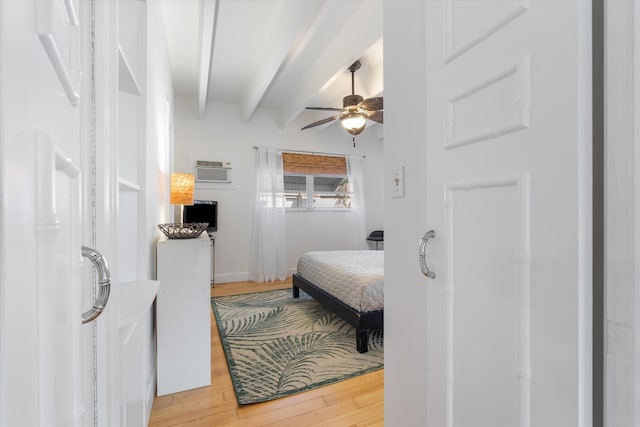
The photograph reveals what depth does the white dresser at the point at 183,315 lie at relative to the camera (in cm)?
182

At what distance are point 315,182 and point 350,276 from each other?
2984 millimetres

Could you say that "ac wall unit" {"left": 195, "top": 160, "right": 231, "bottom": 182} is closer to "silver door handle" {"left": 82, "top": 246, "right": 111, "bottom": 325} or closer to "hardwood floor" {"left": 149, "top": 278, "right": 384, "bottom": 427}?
"hardwood floor" {"left": 149, "top": 278, "right": 384, "bottom": 427}

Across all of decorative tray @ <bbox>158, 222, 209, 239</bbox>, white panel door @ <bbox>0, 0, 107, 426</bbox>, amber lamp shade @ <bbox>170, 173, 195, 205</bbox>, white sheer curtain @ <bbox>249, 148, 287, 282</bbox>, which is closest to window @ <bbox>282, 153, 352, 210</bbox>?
white sheer curtain @ <bbox>249, 148, 287, 282</bbox>

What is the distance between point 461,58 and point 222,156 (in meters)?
4.32

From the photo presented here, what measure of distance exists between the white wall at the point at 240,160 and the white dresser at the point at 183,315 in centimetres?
276

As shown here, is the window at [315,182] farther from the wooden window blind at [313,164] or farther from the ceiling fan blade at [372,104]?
the ceiling fan blade at [372,104]

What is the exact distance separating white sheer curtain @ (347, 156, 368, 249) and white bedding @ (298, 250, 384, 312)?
62.2 inches

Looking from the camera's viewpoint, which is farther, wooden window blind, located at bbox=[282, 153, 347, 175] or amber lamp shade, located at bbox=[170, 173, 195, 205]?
wooden window blind, located at bbox=[282, 153, 347, 175]

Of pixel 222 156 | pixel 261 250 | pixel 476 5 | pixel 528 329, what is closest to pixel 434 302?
pixel 528 329

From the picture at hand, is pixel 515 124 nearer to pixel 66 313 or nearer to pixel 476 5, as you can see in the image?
pixel 476 5

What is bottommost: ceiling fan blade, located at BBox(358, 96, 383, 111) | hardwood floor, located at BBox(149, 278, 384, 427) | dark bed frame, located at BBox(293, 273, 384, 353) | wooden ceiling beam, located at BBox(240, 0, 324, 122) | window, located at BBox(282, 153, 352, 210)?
hardwood floor, located at BBox(149, 278, 384, 427)

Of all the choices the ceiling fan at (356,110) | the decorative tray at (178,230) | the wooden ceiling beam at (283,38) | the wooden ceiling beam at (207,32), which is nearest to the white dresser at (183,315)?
the decorative tray at (178,230)

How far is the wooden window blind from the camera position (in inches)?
199

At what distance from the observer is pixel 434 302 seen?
0.86 meters
